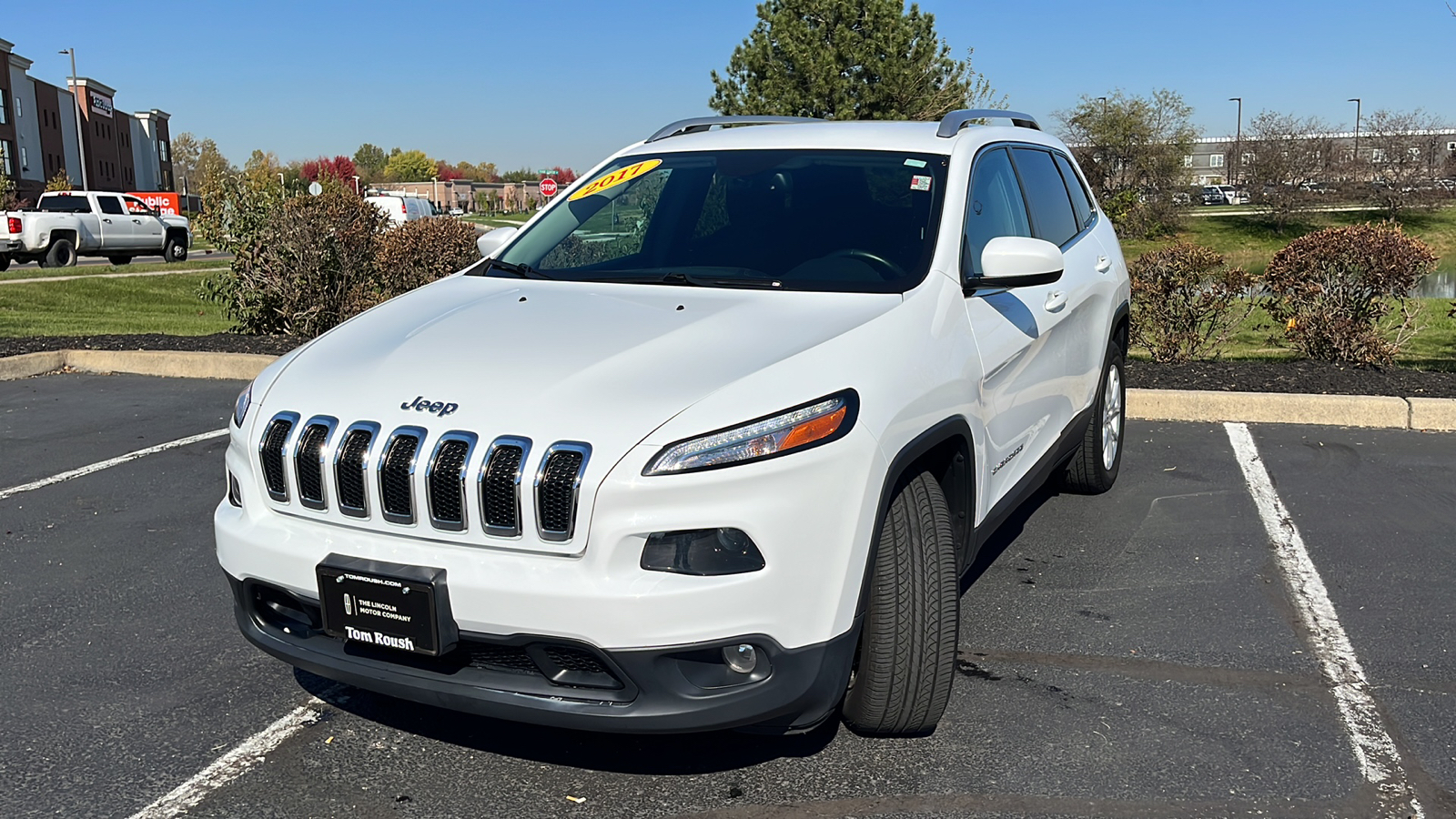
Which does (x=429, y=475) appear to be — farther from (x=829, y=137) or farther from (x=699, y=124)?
(x=699, y=124)

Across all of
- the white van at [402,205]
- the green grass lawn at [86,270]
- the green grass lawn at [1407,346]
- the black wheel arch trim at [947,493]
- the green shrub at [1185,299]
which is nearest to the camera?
the black wheel arch trim at [947,493]

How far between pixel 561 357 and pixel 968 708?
1.63m

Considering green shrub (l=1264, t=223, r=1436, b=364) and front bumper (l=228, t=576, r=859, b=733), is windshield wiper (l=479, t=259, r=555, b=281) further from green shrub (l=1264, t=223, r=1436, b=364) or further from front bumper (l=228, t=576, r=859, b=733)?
green shrub (l=1264, t=223, r=1436, b=364)

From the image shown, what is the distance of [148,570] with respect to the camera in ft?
16.3

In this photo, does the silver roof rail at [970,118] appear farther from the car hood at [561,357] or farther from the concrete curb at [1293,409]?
the concrete curb at [1293,409]

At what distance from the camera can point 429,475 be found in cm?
281

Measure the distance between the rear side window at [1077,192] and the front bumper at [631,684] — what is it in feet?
11.3

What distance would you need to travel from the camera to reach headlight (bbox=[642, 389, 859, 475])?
2.72 m

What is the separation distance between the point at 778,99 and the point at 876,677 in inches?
992

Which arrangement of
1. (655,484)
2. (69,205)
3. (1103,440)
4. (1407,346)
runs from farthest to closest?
(69,205) < (1407,346) < (1103,440) < (655,484)

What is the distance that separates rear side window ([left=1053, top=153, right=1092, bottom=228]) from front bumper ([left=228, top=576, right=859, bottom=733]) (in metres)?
3.44

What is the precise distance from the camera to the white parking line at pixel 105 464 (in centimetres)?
635

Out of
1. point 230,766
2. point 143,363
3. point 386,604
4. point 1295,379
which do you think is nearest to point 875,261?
point 386,604

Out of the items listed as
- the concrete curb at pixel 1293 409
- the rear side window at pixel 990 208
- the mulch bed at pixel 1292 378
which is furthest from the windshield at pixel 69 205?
the rear side window at pixel 990 208
